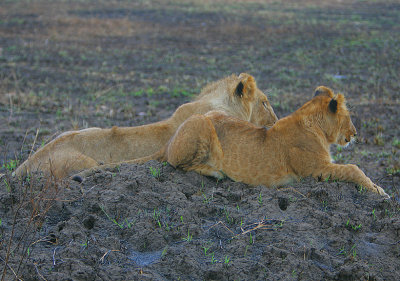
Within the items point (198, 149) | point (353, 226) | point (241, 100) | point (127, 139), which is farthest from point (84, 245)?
point (241, 100)

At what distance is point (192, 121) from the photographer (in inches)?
234

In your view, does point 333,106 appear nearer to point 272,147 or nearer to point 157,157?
point 272,147

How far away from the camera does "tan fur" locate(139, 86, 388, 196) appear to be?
5750mm

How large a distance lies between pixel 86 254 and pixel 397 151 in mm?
6816

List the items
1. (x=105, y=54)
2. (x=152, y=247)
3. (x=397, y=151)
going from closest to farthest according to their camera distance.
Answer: (x=152, y=247) → (x=397, y=151) → (x=105, y=54)

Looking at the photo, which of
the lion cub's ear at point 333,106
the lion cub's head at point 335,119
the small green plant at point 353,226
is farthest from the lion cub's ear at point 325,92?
the small green plant at point 353,226

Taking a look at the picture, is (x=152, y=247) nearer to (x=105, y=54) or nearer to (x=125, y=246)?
(x=125, y=246)

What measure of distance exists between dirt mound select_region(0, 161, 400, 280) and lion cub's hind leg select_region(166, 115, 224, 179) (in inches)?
7.5

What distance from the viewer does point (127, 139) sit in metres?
6.84

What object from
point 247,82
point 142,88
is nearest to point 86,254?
point 247,82

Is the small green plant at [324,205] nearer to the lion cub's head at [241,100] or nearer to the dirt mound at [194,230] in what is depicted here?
the dirt mound at [194,230]

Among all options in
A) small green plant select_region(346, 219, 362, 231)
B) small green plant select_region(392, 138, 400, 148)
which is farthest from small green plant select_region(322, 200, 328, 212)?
small green plant select_region(392, 138, 400, 148)

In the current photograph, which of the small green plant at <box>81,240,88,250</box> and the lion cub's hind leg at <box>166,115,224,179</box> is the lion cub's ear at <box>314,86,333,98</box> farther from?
the small green plant at <box>81,240,88,250</box>

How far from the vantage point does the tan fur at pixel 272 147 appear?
5.75 m
